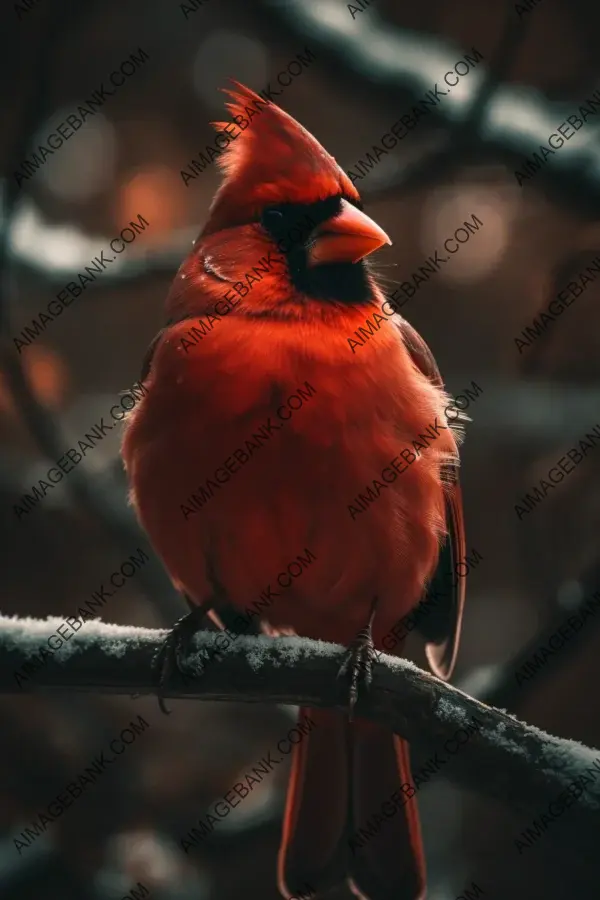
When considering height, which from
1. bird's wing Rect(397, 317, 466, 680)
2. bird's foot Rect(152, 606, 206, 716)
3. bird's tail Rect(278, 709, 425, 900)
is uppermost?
bird's wing Rect(397, 317, 466, 680)

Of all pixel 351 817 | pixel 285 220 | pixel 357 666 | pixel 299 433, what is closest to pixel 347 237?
pixel 285 220

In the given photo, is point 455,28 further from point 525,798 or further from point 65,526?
point 525,798

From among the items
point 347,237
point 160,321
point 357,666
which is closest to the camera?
point 357,666

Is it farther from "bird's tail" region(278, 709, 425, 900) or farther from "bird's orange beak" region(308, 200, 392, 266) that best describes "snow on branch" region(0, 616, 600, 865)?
"bird's orange beak" region(308, 200, 392, 266)

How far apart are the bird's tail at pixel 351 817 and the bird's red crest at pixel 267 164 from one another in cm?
93

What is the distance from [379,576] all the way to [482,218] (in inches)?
46.4

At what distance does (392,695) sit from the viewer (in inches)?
51.6

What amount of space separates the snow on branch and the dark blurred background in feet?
1.61

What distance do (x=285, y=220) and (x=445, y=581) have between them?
2.42 ft

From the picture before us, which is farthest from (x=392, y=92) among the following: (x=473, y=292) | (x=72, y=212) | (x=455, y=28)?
(x=72, y=212)

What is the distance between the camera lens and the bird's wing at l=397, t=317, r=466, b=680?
1.74m

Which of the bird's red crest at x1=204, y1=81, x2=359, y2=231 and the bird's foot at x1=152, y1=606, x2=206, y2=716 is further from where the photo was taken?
the bird's red crest at x1=204, y1=81, x2=359, y2=231

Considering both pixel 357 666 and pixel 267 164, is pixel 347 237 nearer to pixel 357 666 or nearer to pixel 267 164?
pixel 267 164

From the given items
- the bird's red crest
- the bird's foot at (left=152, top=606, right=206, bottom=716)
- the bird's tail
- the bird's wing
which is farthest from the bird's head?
the bird's tail
